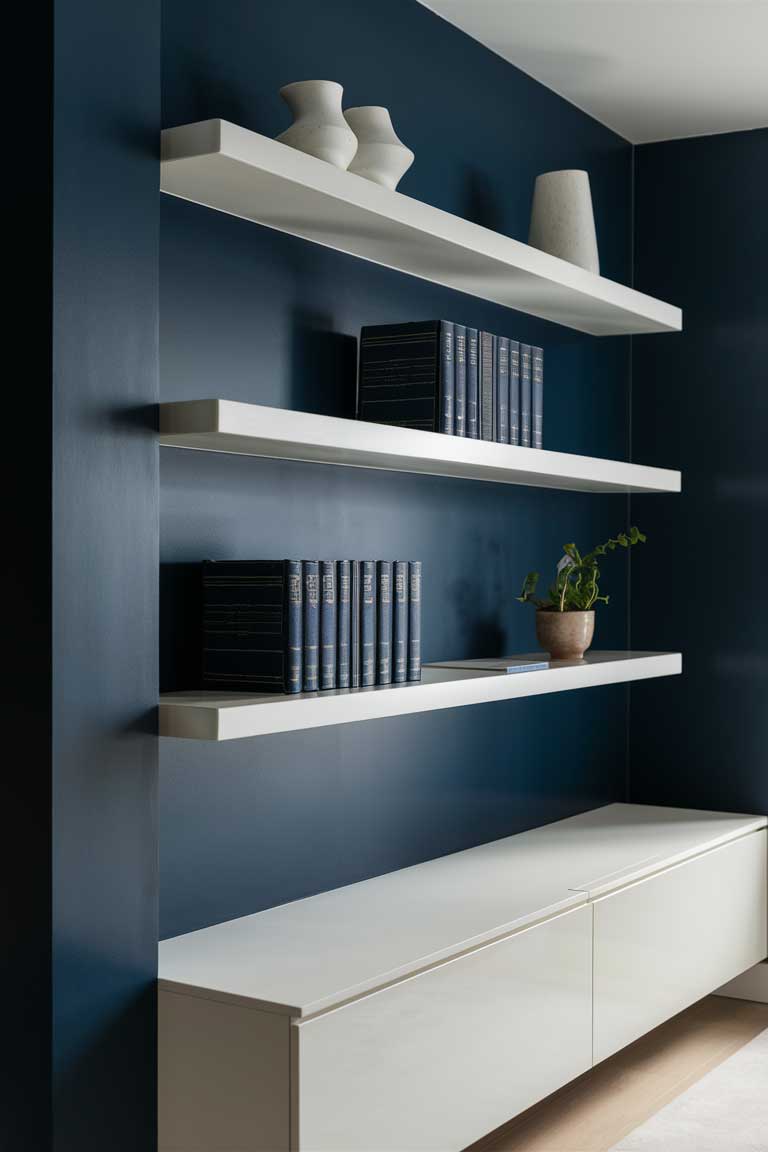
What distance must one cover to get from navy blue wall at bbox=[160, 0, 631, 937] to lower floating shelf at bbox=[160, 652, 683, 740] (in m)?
0.23

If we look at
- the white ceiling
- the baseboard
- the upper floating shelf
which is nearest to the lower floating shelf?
the upper floating shelf

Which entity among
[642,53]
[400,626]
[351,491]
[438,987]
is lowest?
[438,987]

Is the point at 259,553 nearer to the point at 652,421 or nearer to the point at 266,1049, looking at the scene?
the point at 266,1049

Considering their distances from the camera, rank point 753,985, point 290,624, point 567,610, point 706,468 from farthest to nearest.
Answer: point 706,468 < point 753,985 < point 567,610 < point 290,624

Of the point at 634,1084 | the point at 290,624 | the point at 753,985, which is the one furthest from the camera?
the point at 753,985

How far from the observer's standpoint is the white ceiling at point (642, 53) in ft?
10.6

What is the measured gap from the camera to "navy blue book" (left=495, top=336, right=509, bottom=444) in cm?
303

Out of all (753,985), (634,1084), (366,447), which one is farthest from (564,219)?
(753,985)

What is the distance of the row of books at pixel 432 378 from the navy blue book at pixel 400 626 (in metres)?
0.32

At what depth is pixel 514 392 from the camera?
3113mm

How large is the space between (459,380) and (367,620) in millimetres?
591

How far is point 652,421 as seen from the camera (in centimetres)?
427

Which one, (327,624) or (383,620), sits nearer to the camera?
(327,624)

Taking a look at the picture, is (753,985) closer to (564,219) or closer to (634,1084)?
(634,1084)
